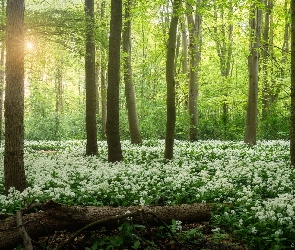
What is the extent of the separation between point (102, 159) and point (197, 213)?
27.2ft

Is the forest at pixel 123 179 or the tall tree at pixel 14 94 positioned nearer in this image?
the forest at pixel 123 179

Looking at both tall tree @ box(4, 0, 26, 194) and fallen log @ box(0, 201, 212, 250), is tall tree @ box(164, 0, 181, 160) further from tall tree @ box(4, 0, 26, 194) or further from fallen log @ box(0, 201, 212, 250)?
fallen log @ box(0, 201, 212, 250)

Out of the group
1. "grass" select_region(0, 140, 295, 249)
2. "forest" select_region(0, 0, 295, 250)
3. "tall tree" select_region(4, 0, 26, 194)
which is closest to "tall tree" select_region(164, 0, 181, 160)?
"forest" select_region(0, 0, 295, 250)

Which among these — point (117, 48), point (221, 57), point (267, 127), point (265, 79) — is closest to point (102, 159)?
point (117, 48)

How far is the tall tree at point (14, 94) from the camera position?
27.3 ft

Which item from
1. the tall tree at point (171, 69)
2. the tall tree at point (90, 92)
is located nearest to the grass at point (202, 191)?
the tall tree at point (171, 69)

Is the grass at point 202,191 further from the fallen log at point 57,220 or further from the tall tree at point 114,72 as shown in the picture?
the tall tree at point 114,72

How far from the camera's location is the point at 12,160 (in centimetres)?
857

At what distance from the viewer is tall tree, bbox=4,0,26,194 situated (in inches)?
328

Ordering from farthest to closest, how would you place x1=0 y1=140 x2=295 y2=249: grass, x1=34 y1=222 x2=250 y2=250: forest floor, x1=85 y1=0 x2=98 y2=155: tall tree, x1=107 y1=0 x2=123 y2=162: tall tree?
x1=85 y1=0 x2=98 y2=155: tall tree → x1=107 y1=0 x2=123 y2=162: tall tree → x1=0 y1=140 x2=295 y2=249: grass → x1=34 y1=222 x2=250 y2=250: forest floor

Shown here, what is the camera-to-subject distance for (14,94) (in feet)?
27.6

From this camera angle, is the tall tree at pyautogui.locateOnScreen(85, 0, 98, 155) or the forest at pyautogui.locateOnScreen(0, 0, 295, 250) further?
the tall tree at pyautogui.locateOnScreen(85, 0, 98, 155)

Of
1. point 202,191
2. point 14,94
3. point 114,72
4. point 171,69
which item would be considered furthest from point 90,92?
point 202,191

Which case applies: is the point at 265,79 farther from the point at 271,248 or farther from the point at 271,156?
the point at 271,248
